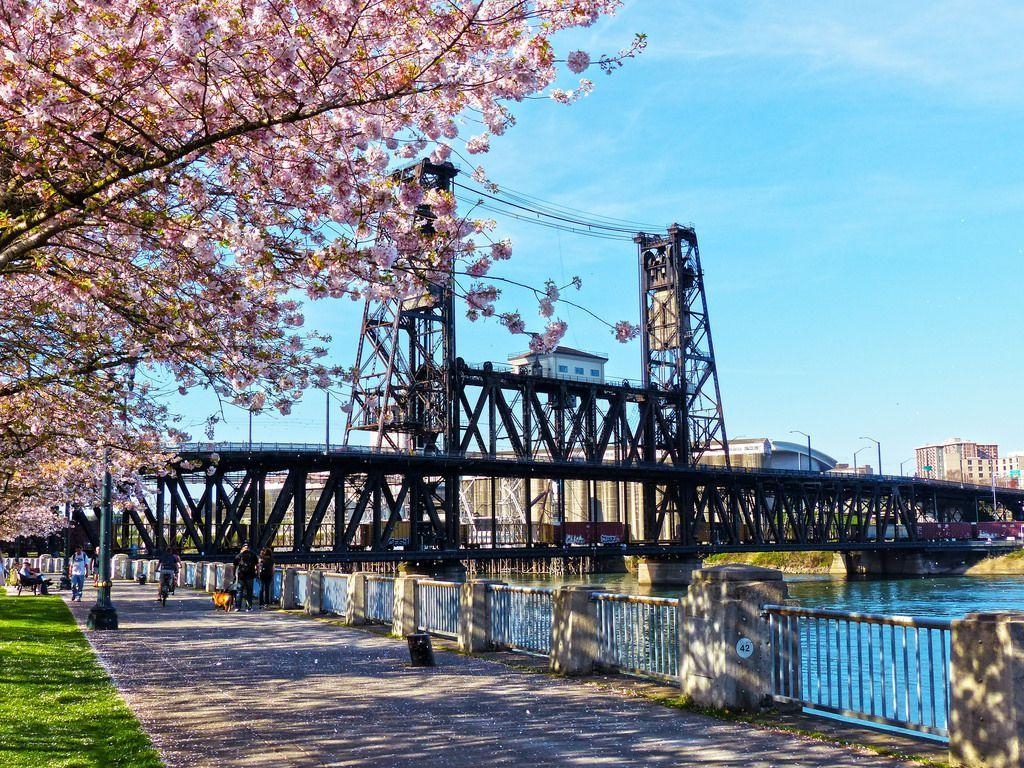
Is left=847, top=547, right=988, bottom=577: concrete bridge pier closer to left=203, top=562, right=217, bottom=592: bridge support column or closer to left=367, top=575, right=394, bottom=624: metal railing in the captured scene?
left=203, top=562, right=217, bottom=592: bridge support column

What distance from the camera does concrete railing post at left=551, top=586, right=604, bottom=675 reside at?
15.4 m

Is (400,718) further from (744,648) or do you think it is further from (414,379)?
(414,379)

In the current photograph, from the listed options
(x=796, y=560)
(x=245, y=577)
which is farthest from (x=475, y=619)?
(x=796, y=560)

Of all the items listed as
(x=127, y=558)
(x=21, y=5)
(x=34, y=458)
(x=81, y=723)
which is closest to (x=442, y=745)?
(x=81, y=723)

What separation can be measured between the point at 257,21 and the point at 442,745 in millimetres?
6978

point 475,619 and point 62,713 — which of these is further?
Answer: point 475,619

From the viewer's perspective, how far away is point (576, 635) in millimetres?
15461

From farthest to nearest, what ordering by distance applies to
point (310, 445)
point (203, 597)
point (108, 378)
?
point (310, 445) < point (203, 597) < point (108, 378)

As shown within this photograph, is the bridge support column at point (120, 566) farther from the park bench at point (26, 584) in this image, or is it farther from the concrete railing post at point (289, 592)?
the concrete railing post at point (289, 592)

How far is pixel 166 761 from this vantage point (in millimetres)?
9648

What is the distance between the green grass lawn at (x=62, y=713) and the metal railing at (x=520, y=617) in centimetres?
661

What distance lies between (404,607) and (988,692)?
1502 cm

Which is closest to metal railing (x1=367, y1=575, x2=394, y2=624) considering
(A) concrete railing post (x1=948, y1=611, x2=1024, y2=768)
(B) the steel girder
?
(A) concrete railing post (x1=948, y1=611, x2=1024, y2=768)

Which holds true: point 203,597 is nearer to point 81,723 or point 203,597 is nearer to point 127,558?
point 127,558
